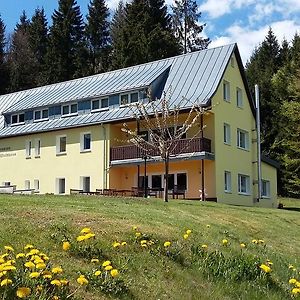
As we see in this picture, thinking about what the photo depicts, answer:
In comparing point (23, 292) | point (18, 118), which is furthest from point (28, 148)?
point (23, 292)

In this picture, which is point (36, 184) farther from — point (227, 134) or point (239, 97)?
point (239, 97)

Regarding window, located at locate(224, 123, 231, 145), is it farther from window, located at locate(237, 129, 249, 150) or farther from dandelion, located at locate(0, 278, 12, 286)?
dandelion, located at locate(0, 278, 12, 286)

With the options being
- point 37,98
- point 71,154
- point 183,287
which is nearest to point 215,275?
point 183,287

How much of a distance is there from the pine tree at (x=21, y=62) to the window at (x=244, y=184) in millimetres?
34529

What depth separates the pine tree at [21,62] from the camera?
6406 cm

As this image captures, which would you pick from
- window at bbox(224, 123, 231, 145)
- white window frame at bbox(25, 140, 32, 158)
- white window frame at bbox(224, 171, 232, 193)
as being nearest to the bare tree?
window at bbox(224, 123, 231, 145)

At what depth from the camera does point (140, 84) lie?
116ft

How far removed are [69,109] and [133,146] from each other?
24.0 ft

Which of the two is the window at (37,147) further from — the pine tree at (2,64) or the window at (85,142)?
the pine tree at (2,64)

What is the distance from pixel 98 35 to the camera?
68.0 meters

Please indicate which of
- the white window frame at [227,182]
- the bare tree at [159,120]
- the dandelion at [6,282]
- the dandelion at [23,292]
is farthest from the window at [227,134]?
the dandelion at [23,292]

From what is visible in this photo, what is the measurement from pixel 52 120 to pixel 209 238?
30.1 m

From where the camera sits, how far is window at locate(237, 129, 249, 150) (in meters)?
36.8

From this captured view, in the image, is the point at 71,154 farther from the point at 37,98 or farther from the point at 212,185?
the point at 212,185
